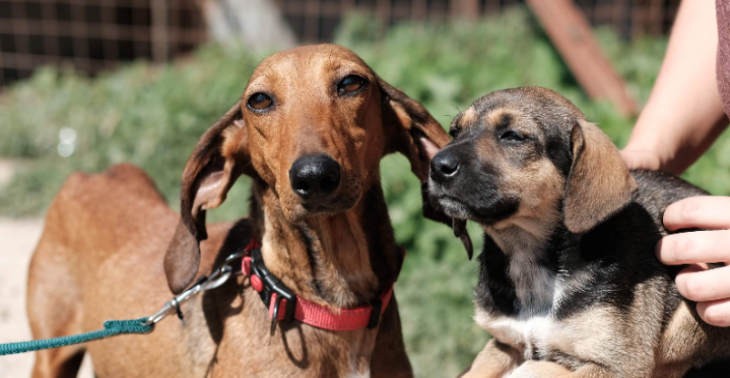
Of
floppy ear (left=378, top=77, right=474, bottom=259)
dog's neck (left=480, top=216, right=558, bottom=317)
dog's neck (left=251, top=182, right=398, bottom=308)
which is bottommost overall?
dog's neck (left=251, top=182, right=398, bottom=308)

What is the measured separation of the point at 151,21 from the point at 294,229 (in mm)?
10353

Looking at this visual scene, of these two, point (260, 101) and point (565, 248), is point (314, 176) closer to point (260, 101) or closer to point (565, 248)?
point (260, 101)

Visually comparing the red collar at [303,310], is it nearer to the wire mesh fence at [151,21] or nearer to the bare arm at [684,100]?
the bare arm at [684,100]

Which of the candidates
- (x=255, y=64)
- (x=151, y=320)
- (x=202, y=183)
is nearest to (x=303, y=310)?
(x=151, y=320)

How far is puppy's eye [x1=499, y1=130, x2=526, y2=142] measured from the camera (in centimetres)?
299

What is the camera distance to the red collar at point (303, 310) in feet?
10.4

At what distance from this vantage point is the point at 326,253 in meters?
3.27

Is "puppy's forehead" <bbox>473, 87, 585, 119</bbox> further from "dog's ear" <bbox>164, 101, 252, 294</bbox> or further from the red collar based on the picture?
"dog's ear" <bbox>164, 101, 252, 294</bbox>

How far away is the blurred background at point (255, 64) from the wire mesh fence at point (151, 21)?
0.03 meters

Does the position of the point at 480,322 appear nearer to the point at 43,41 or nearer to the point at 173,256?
the point at 173,256

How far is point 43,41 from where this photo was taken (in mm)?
11711

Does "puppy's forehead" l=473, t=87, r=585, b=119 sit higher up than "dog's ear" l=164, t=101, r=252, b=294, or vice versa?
"puppy's forehead" l=473, t=87, r=585, b=119

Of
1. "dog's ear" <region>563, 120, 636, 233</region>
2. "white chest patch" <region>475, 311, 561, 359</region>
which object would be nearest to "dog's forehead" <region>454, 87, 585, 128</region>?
"dog's ear" <region>563, 120, 636, 233</region>

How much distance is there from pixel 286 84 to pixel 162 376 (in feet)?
5.31
